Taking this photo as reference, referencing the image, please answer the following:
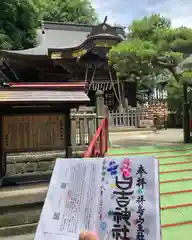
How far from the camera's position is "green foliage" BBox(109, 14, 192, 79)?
8.32 m

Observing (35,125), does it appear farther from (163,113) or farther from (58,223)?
(163,113)

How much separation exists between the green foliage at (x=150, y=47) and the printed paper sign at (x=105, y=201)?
6.03 m

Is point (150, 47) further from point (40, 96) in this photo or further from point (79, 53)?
point (79, 53)

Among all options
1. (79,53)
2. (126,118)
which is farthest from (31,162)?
(79,53)

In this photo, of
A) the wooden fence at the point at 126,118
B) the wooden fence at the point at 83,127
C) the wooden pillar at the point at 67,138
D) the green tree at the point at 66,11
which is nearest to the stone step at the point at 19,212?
the wooden pillar at the point at 67,138

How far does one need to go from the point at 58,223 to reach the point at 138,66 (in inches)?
281

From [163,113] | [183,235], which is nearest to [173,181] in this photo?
[183,235]

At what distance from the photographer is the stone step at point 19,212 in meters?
5.69

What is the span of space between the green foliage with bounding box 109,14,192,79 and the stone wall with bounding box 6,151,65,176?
10.8ft

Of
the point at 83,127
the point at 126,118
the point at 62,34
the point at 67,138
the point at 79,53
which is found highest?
the point at 62,34

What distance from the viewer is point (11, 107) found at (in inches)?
284

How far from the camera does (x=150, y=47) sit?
8.35 metres

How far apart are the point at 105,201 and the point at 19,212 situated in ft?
12.6

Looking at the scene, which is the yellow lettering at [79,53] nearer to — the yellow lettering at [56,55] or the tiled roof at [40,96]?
the yellow lettering at [56,55]
